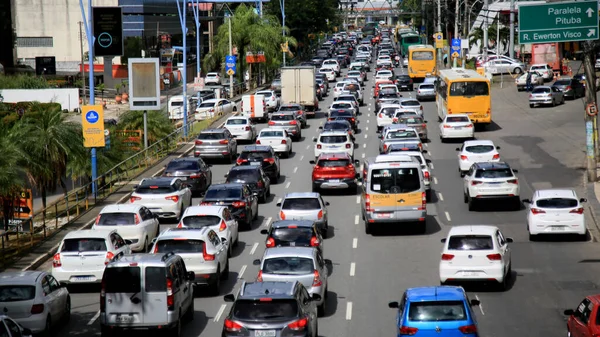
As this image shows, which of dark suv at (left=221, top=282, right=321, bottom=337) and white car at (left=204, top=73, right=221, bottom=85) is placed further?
white car at (left=204, top=73, right=221, bottom=85)

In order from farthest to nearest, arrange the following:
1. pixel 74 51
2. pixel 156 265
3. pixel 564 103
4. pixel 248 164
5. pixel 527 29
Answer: pixel 74 51 < pixel 564 103 < pixel 248 164 < pixel 527 29 < pixel 156 265

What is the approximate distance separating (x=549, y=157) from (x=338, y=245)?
19.5 metres

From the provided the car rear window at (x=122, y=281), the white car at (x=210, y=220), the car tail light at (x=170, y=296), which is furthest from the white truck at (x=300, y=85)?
the car rear window at (x=122, y=281)

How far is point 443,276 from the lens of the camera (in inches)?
949

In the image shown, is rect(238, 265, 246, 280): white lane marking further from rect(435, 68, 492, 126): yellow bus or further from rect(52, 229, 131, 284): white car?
rect(435, 68, 492, 126): yellow bus

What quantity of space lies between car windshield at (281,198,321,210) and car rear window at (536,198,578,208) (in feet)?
22.2

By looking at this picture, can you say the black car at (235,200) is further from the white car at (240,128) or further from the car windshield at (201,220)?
the white car at (240,128)

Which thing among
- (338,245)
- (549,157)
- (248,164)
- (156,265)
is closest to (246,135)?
(248,164)

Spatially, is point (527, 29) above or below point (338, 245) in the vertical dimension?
above

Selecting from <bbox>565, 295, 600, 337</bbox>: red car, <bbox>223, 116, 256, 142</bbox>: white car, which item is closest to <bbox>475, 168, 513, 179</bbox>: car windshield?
<bbox>565, 295, 600, 337</bbox>: red car

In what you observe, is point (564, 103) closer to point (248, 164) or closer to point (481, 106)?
point (481, 106)

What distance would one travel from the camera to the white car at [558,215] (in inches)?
1177

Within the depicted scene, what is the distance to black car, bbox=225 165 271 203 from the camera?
3769cm

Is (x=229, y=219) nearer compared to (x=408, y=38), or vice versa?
(x=229, y=219)
